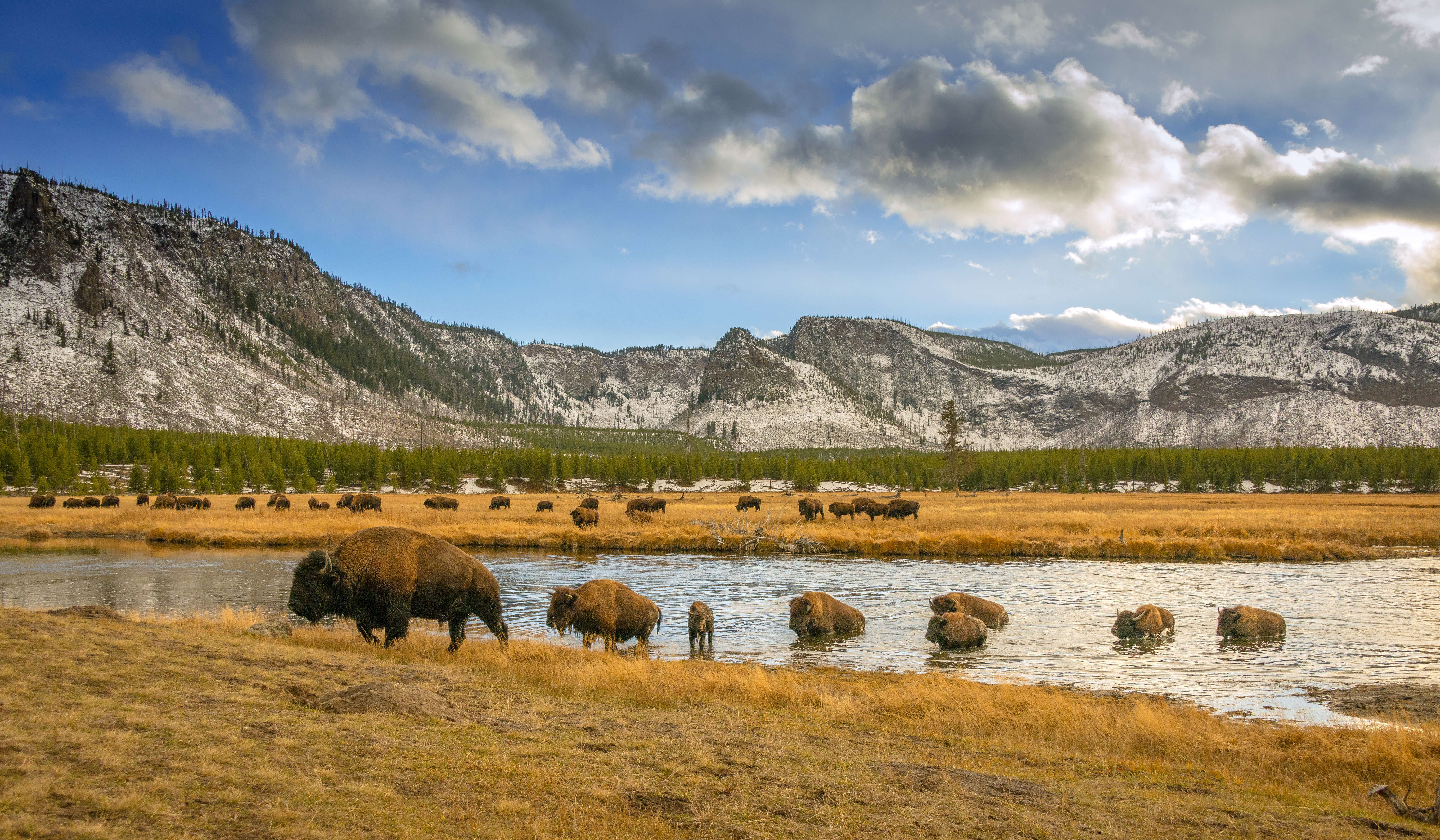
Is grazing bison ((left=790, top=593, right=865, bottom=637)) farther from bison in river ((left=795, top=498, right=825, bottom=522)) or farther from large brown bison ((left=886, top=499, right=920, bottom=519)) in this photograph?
large brown bison ((left=886, top=499, right=920, bottom=519))

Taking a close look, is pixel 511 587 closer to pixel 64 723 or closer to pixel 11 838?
→ pixel 64 723

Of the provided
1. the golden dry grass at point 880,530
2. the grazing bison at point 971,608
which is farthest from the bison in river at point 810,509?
the grazing bison at point 971,608

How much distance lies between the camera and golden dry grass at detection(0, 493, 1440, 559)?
3584 centimetres

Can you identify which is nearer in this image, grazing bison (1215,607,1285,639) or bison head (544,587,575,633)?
bison head (544,587,575,633)

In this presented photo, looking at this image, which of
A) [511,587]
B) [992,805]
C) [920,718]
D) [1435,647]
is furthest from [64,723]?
[1435,647]

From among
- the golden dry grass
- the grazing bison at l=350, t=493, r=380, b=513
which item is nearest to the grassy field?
the golden dry grass

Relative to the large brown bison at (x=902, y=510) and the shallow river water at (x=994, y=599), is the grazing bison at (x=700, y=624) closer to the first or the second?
the shallow river water at (x=994, y=599)

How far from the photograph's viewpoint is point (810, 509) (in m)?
48.2

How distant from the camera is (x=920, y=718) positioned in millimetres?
10070

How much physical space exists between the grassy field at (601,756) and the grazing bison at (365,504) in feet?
138

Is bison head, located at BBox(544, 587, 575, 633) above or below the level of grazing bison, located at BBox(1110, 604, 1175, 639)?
above

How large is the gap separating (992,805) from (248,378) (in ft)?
672

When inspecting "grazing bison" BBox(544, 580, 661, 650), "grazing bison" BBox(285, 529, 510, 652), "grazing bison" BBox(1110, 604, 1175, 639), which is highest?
"grazing bison" BBox(285, 529, 510, 652)

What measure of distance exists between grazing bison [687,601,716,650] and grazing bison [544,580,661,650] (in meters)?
1.03
